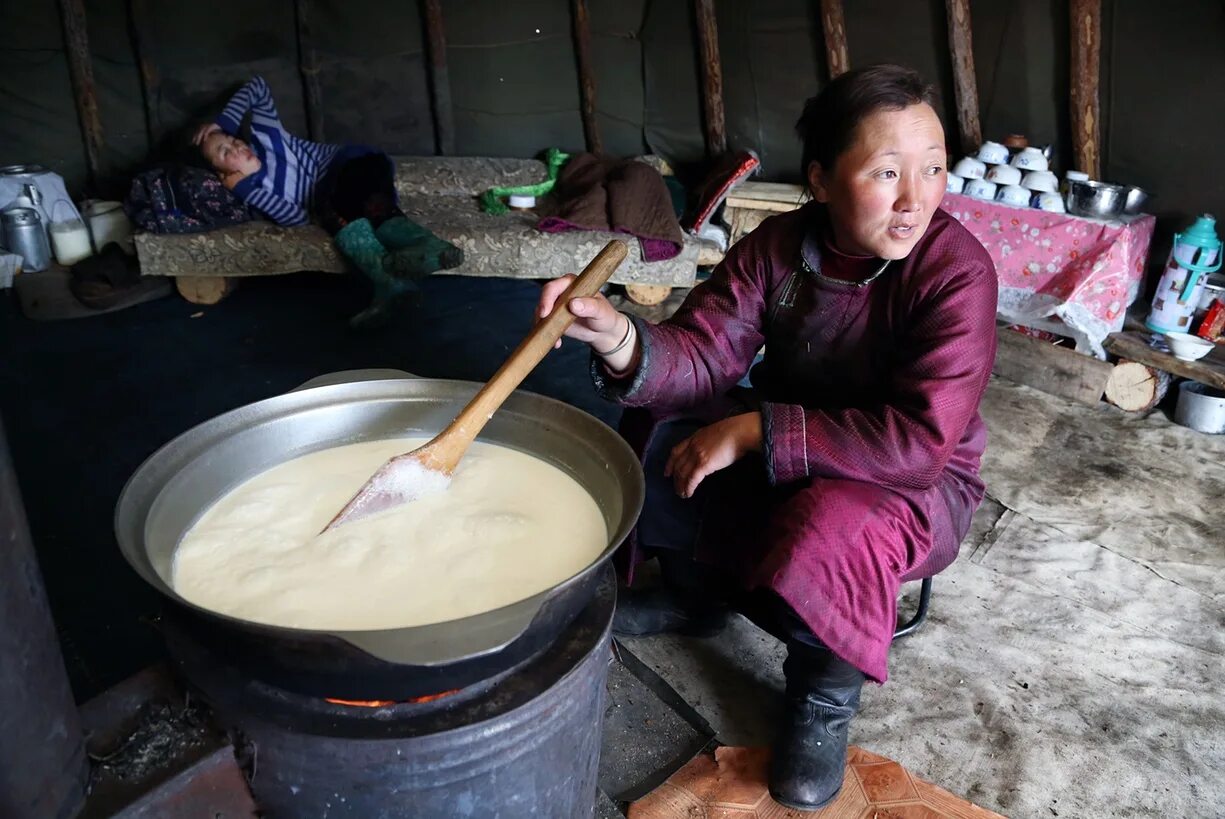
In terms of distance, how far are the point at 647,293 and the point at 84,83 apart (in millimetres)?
3185

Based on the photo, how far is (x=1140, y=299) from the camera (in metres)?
3.76

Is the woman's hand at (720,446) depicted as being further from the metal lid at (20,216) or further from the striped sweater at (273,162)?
the metal lid at (20,216)

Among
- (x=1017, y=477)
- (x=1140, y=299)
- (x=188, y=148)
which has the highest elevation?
(x=188, y=148)

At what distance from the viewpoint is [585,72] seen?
5277 millimetres

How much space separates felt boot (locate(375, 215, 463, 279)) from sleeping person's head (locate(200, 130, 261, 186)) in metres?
0.70

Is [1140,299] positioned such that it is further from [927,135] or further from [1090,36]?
[927,135]

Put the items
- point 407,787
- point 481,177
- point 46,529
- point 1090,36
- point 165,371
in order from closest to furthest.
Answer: point 407,787, point 46,529, point 165,371, point 1090,36, point 481,177

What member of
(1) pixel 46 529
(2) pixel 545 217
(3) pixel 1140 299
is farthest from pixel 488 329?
(3) pixel 1140 299

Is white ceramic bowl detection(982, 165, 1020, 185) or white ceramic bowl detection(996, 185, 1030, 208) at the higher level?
white ceramic bowl detection(982, 165, 1020, 185)

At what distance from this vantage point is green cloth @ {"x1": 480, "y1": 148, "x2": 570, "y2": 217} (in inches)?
182

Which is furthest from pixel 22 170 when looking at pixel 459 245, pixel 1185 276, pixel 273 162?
pixel 1185 276

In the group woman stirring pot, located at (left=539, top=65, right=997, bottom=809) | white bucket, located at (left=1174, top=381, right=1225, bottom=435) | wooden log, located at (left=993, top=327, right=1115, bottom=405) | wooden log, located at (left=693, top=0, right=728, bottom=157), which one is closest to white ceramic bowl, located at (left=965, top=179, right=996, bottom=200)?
wooden log, located at (left=993, top=327, right=1115, bottom=405)

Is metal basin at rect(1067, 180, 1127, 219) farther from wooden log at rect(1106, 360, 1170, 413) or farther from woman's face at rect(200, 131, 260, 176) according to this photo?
woman's face at rect(200, 131, 260, 176)

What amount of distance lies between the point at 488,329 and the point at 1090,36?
2.86 metres
